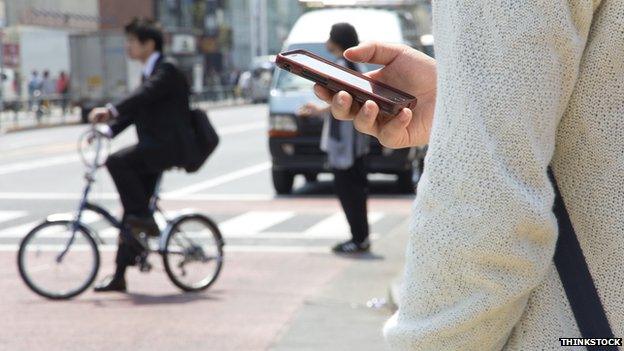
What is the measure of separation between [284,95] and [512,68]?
15243 mm

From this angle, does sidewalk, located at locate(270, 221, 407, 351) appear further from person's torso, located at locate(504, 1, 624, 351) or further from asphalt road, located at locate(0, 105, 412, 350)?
person's torso, located at locate(504, 1, 624, 351)

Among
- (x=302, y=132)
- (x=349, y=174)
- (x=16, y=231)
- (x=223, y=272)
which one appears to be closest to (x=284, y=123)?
(x=302, y=132)

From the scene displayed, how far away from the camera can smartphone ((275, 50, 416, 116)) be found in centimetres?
193

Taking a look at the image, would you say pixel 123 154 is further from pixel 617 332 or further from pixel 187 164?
pixel 617 332

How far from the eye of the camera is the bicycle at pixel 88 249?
882cm

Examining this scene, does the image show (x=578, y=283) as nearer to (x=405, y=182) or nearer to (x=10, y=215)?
(x=10, y=215)

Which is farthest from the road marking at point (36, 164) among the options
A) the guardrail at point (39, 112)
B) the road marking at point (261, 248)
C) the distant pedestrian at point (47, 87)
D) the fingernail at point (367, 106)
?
the distant pedestrian at point (47, 87)

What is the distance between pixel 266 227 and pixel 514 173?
1204 centimetres

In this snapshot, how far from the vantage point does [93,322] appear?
786cm

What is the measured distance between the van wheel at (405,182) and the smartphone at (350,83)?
14.7 metres

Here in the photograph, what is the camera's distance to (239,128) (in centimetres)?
3788

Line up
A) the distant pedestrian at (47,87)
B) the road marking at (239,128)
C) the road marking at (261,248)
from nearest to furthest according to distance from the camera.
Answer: the road marking at (261,248) → the road marking at (239,128) → the distant pedestrian at (47,87)

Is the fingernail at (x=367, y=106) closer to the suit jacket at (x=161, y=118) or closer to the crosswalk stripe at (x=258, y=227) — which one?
the suit jacket at (x=161, y=118)

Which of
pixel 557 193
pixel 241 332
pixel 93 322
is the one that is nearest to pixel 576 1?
pixel 557 193
